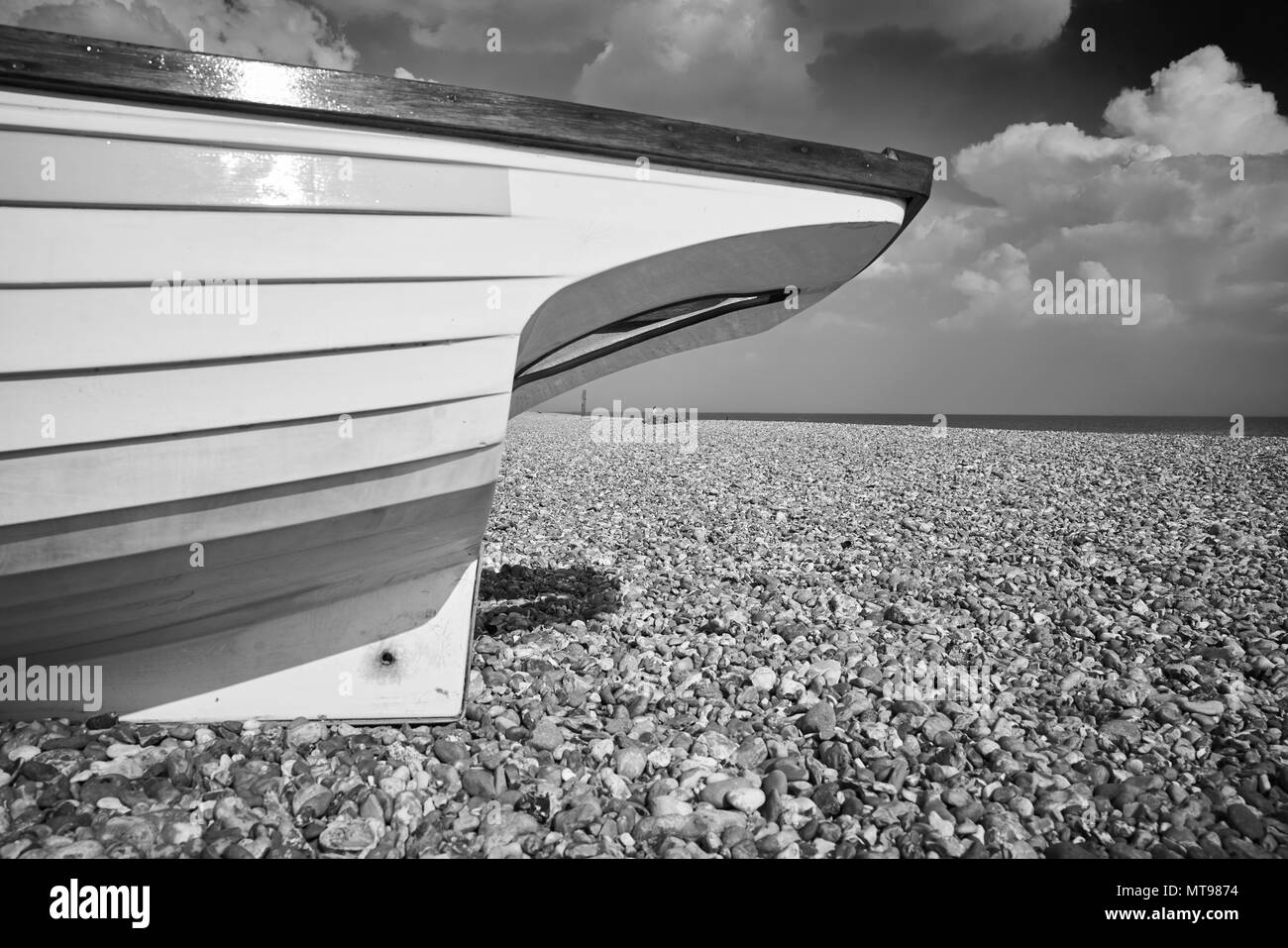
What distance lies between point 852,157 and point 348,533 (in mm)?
2447

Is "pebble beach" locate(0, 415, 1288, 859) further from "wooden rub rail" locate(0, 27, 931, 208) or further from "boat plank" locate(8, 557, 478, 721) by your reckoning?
"wooden rub rail" locate(0, 27, 931, 208)

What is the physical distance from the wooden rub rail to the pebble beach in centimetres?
216

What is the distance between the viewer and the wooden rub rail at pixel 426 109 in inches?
79.7

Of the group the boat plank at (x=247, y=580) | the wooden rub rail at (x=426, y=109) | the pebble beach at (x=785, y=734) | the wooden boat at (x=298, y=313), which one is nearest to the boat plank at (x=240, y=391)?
the wooden boat at (x=298, y=313)

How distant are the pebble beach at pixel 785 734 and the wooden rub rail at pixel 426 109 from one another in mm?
2163

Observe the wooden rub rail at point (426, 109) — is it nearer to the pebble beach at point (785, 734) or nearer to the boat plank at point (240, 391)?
the boat plank at point (240, 391)

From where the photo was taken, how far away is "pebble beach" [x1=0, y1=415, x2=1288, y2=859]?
2205 mm

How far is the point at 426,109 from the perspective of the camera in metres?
2.36

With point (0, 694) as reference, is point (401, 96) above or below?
above

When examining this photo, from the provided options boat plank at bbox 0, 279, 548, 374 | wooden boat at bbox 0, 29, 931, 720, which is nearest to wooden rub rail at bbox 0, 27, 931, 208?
wooden boat at bbox 0, 29, 931, 720

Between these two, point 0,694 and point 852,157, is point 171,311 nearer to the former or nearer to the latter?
point 0,694

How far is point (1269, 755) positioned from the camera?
2.67m
